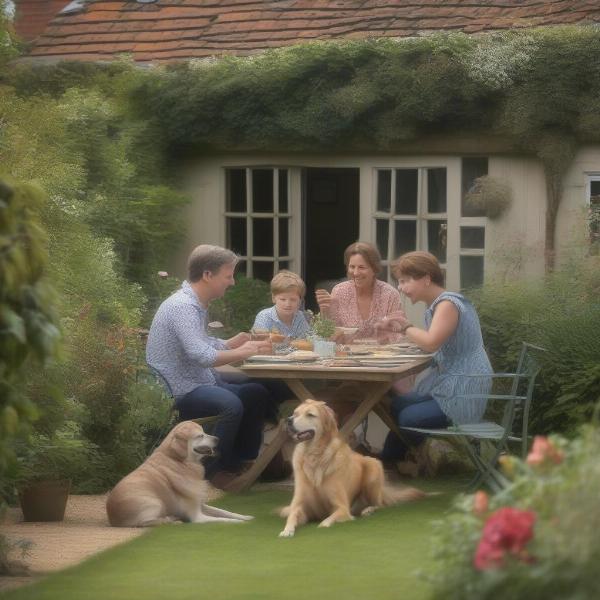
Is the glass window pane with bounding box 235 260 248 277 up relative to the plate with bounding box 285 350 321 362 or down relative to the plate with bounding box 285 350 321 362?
up

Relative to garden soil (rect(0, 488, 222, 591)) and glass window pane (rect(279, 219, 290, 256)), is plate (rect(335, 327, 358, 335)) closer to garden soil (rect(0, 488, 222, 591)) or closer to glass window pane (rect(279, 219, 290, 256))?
garden soil (rect(0, 488, 222, 591))

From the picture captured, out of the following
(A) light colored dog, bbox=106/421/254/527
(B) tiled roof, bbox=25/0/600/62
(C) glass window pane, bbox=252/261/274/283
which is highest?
(B) tiled roof, bbox=25/0/600/62

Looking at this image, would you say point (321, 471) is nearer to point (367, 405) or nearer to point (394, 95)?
point (367, 405)

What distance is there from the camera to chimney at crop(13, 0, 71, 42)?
16938 millimetres

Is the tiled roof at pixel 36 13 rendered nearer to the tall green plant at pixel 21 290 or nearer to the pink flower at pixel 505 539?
the tall green plant at pixel 21 290

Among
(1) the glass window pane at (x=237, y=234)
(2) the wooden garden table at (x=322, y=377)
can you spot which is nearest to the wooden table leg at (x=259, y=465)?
(2) the wooden garden table at (x=322, y=377)

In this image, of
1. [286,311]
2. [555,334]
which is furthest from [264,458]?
[555,334]

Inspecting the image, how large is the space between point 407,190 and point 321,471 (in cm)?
569

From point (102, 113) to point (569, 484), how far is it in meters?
9.54

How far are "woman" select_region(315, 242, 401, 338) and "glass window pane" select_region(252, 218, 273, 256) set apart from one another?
3690 mm

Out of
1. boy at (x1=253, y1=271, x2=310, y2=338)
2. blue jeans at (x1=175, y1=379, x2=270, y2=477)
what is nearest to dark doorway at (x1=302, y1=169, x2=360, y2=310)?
boy at (x1=253, y1=271, x2=310, y2=338)

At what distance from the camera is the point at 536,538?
4.10 metres

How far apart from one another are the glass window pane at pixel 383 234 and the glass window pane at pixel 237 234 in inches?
52.4

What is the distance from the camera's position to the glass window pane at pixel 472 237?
13016 mm
